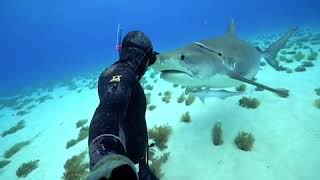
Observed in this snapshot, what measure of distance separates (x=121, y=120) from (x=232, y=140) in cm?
508

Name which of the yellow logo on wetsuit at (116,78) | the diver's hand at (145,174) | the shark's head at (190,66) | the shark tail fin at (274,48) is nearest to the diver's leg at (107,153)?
the yellow logo on wetsuit at (116,78)

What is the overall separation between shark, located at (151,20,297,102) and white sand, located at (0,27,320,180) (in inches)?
57.3

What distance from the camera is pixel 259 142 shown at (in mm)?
6375

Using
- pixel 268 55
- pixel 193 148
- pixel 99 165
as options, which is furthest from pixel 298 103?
pixel 99 165

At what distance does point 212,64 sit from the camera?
5.66 m

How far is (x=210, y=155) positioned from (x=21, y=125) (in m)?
12.5

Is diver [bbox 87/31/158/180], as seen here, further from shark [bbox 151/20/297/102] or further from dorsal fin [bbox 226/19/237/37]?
dorsal fin [bbox 226/19/237/37]

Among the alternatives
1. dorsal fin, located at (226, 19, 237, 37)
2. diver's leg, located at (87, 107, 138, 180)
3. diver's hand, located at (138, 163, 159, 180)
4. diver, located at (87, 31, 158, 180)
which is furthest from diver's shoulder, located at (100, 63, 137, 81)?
dorsal fin, located at (226, 19, 237, 37)

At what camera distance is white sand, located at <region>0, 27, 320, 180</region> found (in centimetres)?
552

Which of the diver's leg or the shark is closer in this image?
the diver's leg

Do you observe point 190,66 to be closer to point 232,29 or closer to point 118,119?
point 118,119

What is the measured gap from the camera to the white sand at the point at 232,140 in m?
5.52

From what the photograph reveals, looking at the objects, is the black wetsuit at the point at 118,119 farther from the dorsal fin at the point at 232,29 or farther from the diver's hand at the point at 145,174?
the dorsal fin at the point at 232,29

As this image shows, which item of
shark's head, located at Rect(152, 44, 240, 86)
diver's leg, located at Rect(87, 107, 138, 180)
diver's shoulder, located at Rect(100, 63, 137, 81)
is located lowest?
diver's leg, located at Rect(87, 107, 138, 180)
